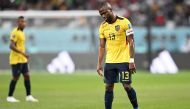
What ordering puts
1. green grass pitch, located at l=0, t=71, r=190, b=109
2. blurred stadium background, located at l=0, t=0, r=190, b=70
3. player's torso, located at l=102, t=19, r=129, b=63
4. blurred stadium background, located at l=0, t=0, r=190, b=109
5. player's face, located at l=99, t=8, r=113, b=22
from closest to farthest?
player's face, located at l=99, t=8, r=113, b=22 < player's torso, located at l=102, t=19, r=129, b=63 < green grass pitch, located at l=0, t=71, r=190, b=109 < blurred stadium background, located at l=0, t=0, r=190, b=109 < blurred stadium background, located at l=0, t=0, r=190, b=70

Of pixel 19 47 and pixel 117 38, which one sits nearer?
pixel 117 38

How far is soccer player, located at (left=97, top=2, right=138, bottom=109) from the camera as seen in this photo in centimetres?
1573

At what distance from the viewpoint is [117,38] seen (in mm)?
15922

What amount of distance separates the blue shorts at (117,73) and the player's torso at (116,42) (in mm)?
114

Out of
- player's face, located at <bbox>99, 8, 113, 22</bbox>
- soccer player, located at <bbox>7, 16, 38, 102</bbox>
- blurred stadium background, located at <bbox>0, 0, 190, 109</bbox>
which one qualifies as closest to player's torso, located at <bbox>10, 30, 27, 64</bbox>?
soccer player, located at <bbox>7, 16, 38, 102</bbox>

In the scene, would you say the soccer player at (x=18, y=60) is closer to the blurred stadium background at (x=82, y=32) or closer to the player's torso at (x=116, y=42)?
the player's torso at (x=116, y=42)

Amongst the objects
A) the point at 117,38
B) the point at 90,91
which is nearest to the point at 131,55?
the point at 117,38

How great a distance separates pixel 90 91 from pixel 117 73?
8.97m

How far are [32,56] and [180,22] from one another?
26.6 ft

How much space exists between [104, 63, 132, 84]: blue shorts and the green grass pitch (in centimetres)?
280

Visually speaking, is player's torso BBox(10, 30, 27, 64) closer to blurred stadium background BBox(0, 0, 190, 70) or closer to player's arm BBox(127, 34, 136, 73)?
player's arm BBox(127, 34, 136, 73)

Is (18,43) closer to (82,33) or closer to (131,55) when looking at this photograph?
(131,55)

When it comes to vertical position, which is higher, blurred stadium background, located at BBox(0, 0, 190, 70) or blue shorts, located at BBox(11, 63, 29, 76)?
blue shorts, located at BBox(11, 63, 29, 76)

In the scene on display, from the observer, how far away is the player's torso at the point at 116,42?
15828mm
